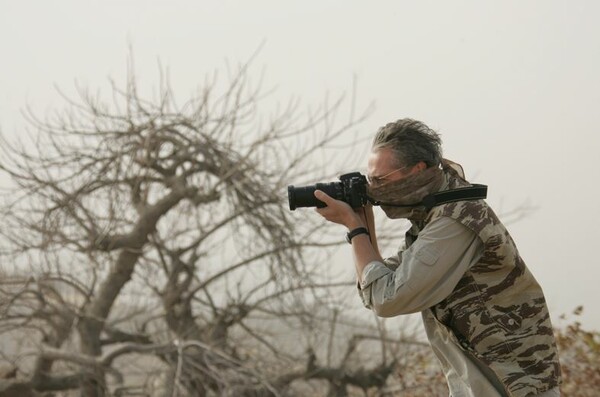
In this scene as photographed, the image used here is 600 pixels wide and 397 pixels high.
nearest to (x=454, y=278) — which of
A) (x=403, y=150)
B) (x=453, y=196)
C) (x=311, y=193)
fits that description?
(x=453, y=196)

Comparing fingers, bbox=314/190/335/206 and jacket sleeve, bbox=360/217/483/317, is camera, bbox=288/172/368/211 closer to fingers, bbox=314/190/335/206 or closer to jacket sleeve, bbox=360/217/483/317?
fingers, bbox=314/190/335/206

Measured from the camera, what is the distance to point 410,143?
2.49 m

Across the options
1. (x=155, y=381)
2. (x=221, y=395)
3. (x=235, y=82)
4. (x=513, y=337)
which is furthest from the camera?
(x=235, y=82)

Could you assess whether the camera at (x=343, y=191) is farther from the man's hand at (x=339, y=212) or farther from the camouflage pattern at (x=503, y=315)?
the camouflage pattern at (x=503, y=315)

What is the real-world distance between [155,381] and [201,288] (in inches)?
39.7

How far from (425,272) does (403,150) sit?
364 mm

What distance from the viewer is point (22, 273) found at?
784 cm

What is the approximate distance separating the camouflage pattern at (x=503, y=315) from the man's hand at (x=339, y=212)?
210mm

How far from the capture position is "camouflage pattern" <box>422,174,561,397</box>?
7.86ft

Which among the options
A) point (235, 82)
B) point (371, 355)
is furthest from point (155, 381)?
point (235, 82)

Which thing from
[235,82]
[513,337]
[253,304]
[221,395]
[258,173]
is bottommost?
[513,337]

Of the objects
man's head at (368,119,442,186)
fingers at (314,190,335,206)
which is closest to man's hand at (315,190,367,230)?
fingers at (314,190,335,206)

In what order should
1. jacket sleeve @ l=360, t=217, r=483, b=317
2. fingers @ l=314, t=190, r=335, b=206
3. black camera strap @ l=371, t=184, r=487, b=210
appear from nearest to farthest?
jacket sleeve @ l=360, t=217, r=483, b=317 → black camera strap @ l=371, t=184, r=487, b=210 → fingers @ l=314, t=190, r=335, b=206

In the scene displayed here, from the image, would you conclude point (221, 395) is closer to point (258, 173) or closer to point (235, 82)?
point (258, 173)
